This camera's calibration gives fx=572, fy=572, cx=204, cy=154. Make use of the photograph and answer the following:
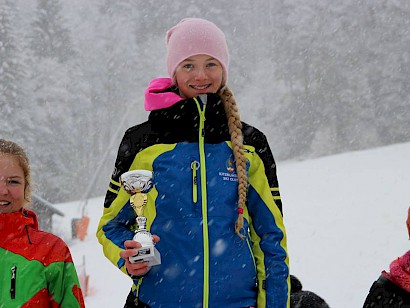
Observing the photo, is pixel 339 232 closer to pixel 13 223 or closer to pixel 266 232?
pixel 266 232

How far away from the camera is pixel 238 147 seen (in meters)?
2.63

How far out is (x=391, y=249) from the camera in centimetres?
1342

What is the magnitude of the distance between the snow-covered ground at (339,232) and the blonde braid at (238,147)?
8566mm

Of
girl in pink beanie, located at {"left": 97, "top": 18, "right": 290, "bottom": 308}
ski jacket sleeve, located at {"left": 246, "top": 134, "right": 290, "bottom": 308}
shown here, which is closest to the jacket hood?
girl in pink beanie, located at {"left": 97, "top": 18, "right": 290, "bottom": 308}

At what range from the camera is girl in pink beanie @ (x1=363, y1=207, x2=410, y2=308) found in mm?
3281

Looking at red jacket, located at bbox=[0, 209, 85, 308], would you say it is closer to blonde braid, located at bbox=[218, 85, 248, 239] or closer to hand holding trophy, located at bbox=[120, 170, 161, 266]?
hand holding trophy, located at bbox=[120, 170, 161, 266]

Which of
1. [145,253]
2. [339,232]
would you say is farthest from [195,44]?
[339,232]

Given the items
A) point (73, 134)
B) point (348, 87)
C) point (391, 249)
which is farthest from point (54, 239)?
point (73, 134)

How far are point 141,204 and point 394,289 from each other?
1.76 m

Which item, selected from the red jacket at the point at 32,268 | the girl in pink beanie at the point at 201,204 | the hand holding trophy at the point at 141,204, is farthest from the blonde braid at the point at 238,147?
the red jacket at the point at 32,268

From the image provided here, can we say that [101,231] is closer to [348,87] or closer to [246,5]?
[348,87]

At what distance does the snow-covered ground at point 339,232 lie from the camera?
12.5 metres

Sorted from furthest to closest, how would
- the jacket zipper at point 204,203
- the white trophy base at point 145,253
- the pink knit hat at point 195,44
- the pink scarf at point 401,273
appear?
the pink scarf at point 401,273, the pink knit hat at point 195,44, the jacket zipper at point 204,203, the white trophy base at point 145,253

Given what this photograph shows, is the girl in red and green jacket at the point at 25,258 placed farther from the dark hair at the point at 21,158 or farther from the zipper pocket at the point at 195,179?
the zipper pocket at the point at 195,179
